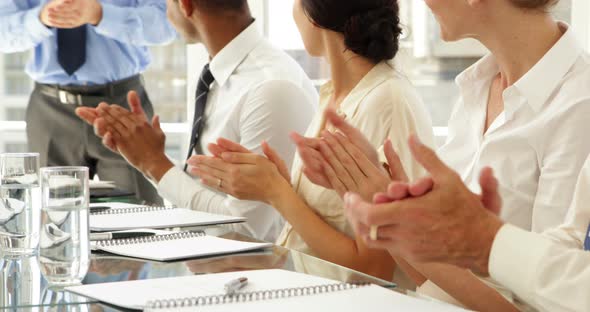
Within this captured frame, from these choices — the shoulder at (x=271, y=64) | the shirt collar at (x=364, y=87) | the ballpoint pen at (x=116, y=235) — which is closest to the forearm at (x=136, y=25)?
the shoulder at (x=271, y=64)

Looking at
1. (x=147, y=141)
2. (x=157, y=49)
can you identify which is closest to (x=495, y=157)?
(x=147, y=141)

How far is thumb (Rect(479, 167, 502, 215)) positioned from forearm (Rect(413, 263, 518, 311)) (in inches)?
12.0

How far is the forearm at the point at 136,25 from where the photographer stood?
159 inches

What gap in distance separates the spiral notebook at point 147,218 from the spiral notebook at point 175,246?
15 cm

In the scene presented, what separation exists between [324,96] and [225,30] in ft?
1.92

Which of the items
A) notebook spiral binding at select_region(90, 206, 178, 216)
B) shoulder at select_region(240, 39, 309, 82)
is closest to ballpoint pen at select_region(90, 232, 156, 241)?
notebook spiral binding at select_region(90, 206, 178, 216)

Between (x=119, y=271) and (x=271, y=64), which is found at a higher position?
(x=119, y=271)

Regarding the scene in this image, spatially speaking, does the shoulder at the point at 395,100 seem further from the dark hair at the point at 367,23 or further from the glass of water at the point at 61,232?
the glass of water at the point at 61,232

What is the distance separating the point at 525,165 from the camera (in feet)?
5.97

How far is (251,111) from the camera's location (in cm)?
274

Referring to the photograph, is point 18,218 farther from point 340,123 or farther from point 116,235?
point 340,123

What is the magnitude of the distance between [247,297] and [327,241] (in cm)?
79

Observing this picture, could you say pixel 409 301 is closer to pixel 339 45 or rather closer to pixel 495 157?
pixel 495 157

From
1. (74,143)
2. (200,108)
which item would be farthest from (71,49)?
(200,108)
